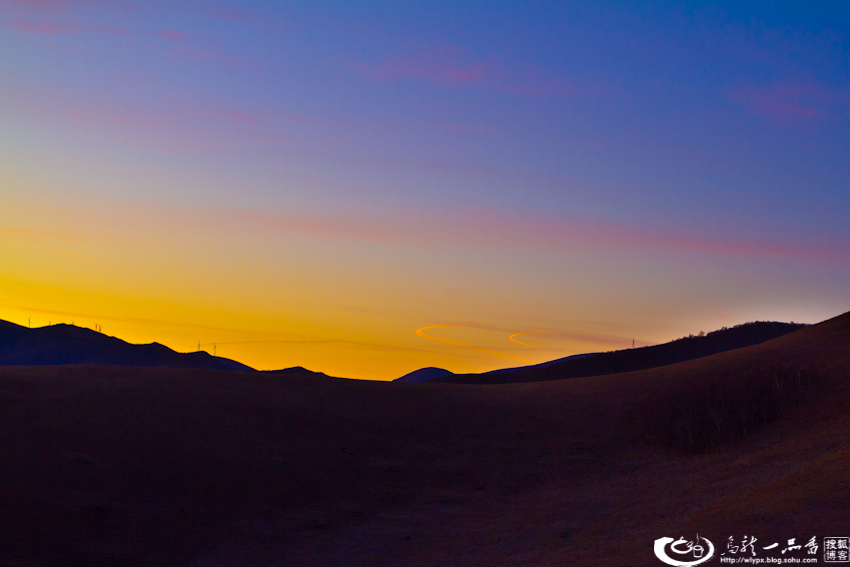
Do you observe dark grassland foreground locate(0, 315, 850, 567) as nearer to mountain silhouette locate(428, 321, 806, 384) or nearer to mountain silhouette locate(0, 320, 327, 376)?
mountain silhouette locate(428, 321, 806, 384)

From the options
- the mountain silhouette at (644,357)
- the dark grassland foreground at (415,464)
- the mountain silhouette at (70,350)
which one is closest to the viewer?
the dark grassland foreground at (415,464)

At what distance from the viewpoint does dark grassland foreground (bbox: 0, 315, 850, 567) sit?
17.2m

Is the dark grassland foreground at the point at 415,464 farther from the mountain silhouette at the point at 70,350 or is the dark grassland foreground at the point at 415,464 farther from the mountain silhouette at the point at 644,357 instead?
the mountain silhouette at the point at 70,350

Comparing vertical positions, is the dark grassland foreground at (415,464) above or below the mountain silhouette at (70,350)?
below

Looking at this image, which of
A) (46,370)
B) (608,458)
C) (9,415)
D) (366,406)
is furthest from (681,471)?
(46,370)

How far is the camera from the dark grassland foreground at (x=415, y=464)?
678 inches

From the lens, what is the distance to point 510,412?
102 feet

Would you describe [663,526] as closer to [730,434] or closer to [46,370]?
[730,434]

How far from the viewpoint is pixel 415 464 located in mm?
24984

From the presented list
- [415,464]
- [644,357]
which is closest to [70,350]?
[644,357]

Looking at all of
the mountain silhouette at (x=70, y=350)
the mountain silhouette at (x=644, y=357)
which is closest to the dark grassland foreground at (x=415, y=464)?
the mountain silhouette at (x=644, y=357)

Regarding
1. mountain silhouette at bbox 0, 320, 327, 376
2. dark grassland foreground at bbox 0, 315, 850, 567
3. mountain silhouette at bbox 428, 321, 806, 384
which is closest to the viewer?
dark grassland foreground at bbox 0, 315, 850, 567

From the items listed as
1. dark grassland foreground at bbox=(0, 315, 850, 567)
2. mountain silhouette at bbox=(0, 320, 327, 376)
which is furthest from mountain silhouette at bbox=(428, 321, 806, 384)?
mountain silhouette at bbox=(0, 320, 327, 376)

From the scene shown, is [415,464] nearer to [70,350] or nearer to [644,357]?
[644,357]
